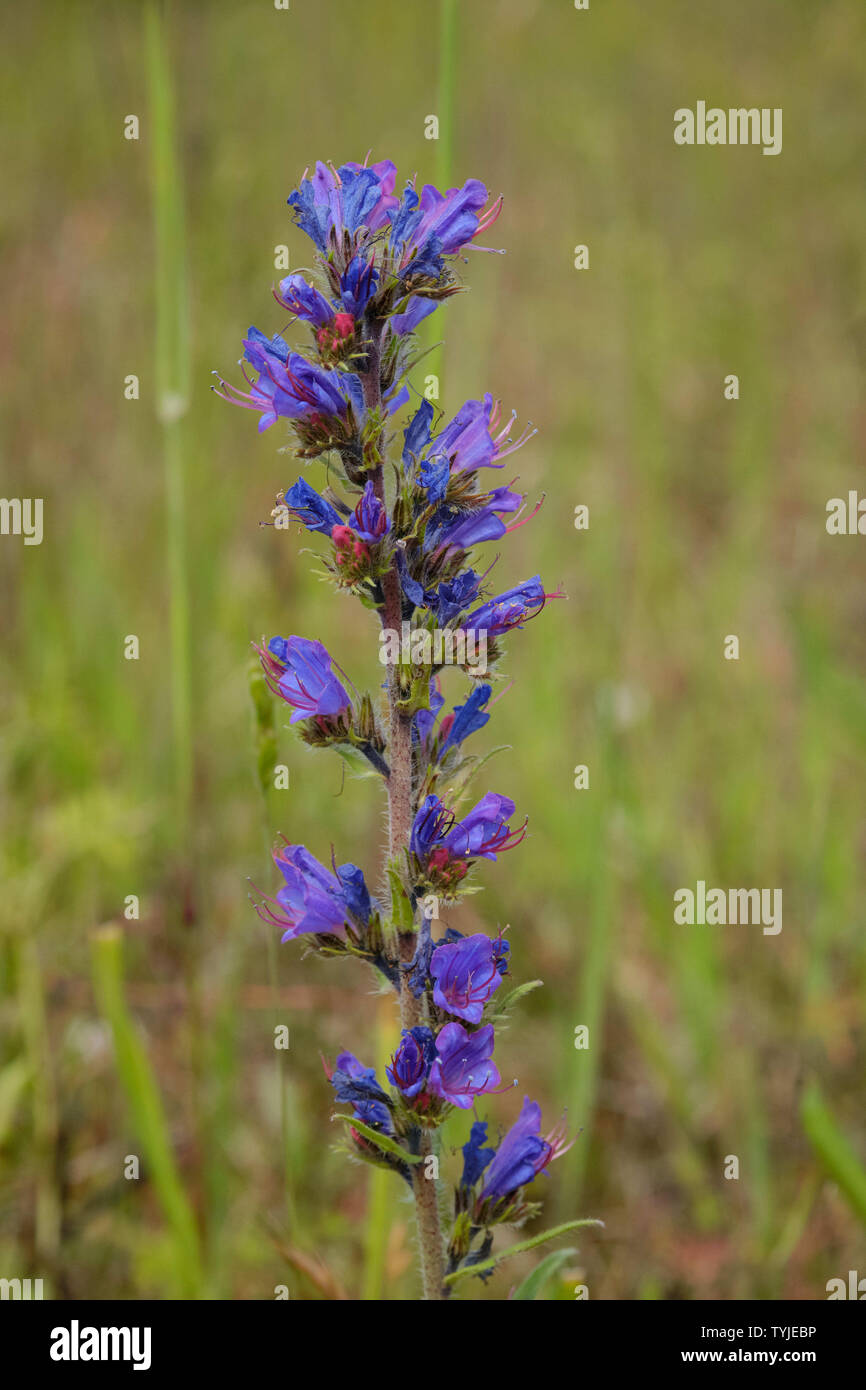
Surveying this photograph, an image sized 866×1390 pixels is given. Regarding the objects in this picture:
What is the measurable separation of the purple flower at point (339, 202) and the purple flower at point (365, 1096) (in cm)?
159

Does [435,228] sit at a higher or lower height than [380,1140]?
higher

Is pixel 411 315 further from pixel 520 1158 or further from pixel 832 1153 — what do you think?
pixel 832 1153

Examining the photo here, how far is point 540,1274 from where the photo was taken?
2.27 meters

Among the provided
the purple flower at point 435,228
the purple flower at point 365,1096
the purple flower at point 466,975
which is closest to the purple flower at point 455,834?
the purple flower at point 466,975

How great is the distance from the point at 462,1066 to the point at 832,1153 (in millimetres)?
1222

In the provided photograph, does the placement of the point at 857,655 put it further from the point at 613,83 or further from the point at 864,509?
the point at 613,83

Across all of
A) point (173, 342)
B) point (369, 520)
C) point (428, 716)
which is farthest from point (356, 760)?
point (173, 342)

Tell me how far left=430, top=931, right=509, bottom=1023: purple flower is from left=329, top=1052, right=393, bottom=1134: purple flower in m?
0.25

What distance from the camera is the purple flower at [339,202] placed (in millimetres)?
2193

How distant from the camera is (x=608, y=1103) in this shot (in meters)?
4.30

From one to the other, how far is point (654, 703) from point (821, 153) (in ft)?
16.9

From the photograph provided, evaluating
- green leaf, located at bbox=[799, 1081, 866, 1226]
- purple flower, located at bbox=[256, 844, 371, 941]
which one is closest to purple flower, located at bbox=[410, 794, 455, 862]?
purple flower, located at bbox=[256, 844, 371, 941]

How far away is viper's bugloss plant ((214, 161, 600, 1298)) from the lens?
7.00ft

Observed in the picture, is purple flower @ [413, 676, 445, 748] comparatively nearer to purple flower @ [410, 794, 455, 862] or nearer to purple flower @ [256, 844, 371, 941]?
purple flower @ [410, 794, 455, 862]
